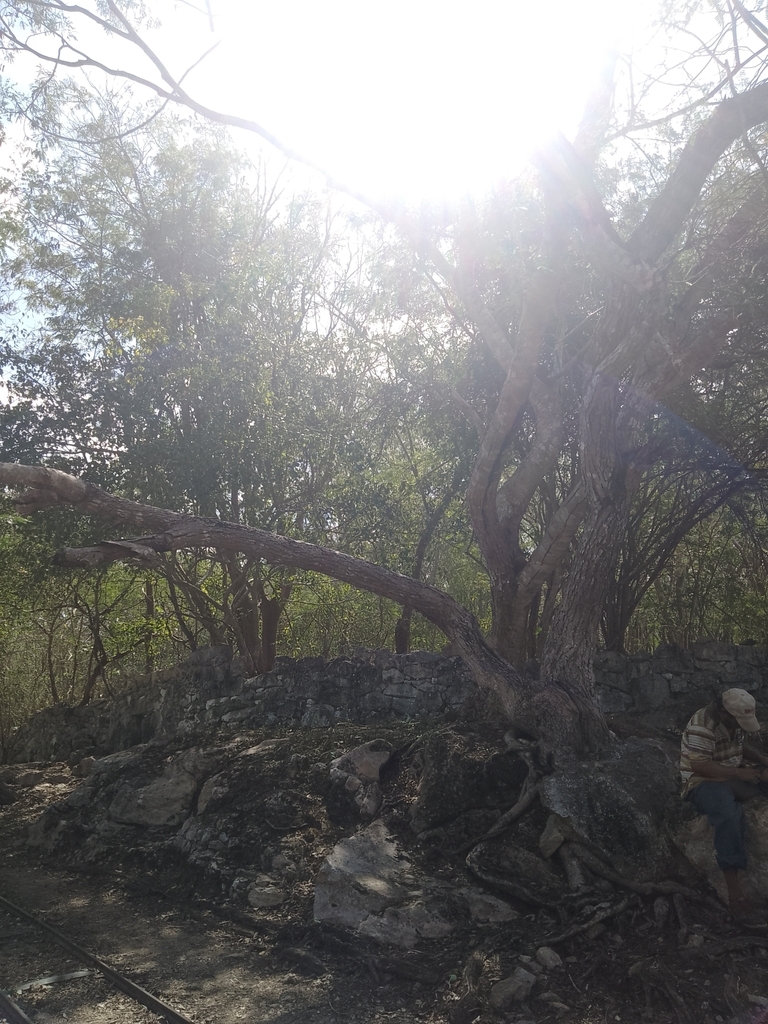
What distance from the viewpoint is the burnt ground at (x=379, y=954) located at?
4129 millimetres

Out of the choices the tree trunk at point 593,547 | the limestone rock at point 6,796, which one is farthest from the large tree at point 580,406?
the limestone rock at point 6,796

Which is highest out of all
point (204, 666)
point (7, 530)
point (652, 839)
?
point (7, 530)

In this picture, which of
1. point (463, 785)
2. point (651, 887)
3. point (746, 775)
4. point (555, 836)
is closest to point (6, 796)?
point (463, 785)

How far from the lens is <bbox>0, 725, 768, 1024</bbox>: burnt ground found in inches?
163

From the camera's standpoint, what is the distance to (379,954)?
4.79 m

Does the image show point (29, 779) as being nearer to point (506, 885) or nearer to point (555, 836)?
point (506, 885)

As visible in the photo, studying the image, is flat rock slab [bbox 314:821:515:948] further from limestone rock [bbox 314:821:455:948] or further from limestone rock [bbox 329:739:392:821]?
limestone rock [bbox 329:739:392:821]

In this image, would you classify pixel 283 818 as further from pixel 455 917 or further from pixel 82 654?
pixel 82 654

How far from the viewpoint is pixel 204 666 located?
10.6 meters

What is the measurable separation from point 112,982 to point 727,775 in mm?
3902

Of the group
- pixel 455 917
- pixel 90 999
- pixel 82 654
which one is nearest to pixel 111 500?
pixel 90 999

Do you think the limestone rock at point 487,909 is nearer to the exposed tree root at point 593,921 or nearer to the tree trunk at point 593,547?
the exposed tree root at point 593,921

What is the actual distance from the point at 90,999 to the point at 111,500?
3507mm

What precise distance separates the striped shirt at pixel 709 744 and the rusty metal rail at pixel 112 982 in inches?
125
